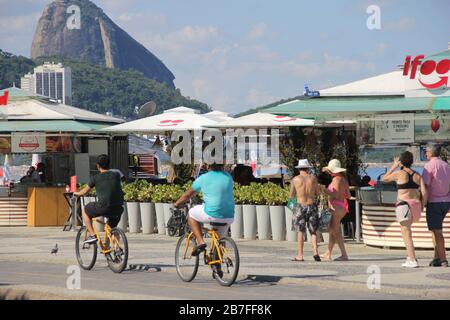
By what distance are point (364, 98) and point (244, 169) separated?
7.15 m

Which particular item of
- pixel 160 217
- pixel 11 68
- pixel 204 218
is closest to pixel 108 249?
pixel 204 218

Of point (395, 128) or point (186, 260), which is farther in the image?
point (395, 128)

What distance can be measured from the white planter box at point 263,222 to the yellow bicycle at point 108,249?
618cm

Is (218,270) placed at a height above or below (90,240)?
below

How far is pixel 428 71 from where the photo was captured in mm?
20703

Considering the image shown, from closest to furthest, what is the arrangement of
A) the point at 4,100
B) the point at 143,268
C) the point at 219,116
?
1. the point at 143,268
2. the point at 4,100
3. the point at 219,116

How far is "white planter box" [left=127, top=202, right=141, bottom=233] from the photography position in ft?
85.8

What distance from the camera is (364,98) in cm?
2175

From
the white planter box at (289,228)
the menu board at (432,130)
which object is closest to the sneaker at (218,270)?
the menu board at (432,130)

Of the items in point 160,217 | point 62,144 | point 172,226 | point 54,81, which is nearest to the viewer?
point 172,226

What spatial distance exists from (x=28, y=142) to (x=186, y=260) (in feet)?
53.5

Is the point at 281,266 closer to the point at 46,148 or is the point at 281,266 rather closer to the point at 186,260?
the point at 186,260

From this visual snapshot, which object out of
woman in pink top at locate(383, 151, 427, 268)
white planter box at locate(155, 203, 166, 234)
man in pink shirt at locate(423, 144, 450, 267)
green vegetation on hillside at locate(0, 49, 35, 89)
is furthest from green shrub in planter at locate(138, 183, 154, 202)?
green vegetation on hillside at locate(0, 49, 35, 89)
